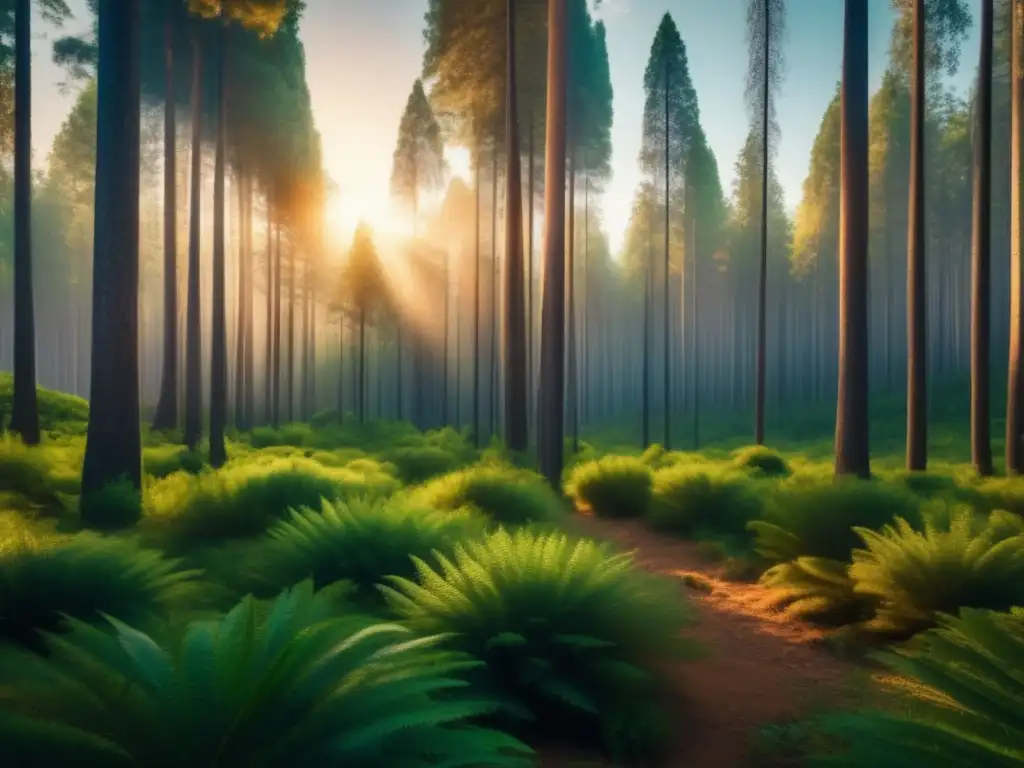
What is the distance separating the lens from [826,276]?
43.5m

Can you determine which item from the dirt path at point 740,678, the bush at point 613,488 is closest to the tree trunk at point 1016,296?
the bush at point 613,488

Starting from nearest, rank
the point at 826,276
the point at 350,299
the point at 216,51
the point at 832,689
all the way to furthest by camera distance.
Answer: the point at 832,689 → the point at 216,51 → the point at 350,299 → the point at 826,276

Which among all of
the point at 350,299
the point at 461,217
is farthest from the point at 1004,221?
the point at 350,299

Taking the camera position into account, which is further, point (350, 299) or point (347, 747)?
point (350, 299)

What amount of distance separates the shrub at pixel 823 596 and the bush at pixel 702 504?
2777 mm

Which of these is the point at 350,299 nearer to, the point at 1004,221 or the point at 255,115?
the point at 255,115

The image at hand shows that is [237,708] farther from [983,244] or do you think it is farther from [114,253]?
[983,244]

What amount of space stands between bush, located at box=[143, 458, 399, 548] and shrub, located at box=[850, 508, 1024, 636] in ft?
15.6

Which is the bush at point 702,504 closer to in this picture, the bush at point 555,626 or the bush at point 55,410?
the bush at point 555,626

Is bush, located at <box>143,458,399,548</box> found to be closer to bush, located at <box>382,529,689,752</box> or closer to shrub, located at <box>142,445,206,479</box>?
bush, located at <box>382,529,689,752</box>

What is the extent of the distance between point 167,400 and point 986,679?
63.7ft

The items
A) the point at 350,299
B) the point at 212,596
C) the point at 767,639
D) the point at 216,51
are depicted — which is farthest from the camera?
the point at 350,299

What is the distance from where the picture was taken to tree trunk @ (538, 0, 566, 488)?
34.2ft

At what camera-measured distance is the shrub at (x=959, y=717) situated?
2059mm
